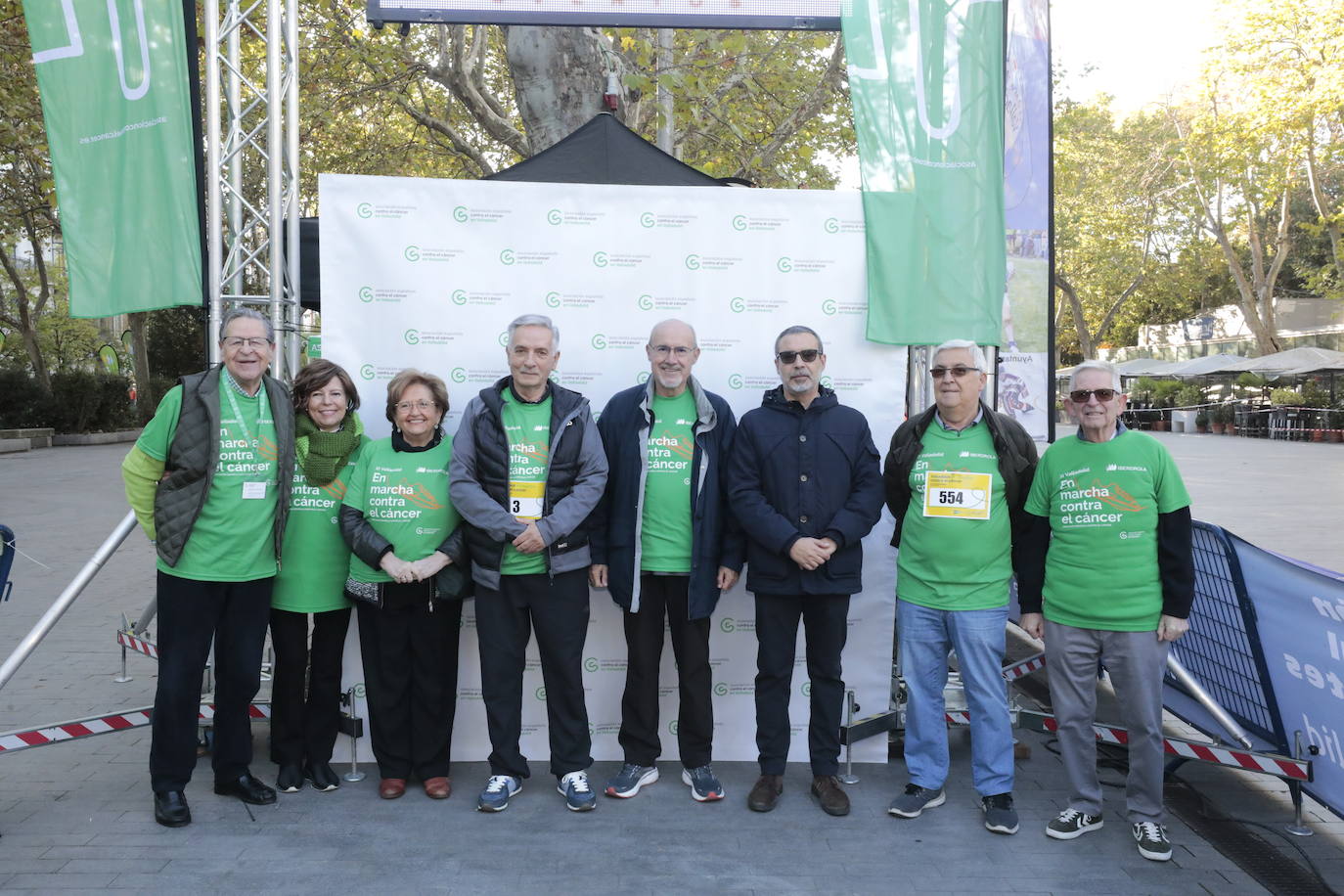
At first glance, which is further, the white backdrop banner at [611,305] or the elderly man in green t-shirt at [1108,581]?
the white backdrop banner at [611,305]

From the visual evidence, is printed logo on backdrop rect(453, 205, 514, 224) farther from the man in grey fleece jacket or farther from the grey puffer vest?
the grey puffer vest

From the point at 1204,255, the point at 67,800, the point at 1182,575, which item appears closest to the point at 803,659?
the point at 1182,575

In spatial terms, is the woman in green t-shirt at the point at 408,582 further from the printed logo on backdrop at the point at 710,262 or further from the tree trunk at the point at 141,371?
the tree trunk at the point at 141,371

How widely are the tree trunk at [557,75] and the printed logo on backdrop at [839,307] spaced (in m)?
5.70

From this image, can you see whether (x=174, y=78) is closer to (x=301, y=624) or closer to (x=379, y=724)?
(x=301, y=624)

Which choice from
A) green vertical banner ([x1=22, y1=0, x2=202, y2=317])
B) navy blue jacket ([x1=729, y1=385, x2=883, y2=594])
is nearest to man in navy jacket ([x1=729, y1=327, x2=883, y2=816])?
navy blue jacket ([x1=729, y1=385, x2=883, y2=594])

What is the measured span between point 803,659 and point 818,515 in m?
1.06

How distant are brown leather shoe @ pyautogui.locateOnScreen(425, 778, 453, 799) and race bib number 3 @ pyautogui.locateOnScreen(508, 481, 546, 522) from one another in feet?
3.93

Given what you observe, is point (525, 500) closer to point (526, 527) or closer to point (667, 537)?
point (526, 527)

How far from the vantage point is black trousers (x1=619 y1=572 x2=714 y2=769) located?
430 cm

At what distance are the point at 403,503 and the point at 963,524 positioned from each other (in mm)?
2237

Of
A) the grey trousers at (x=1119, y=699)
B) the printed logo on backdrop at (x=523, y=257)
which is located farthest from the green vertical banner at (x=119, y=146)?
the grey trousers at (x=1119, y=699)

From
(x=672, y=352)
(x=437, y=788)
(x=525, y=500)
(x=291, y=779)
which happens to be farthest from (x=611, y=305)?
(x=291, y=779)

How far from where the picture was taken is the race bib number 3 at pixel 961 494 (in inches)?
159
